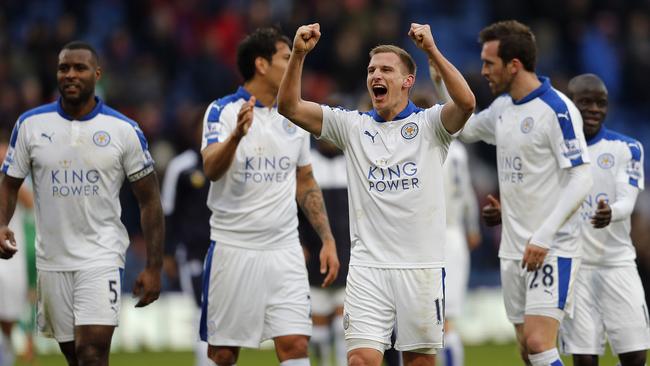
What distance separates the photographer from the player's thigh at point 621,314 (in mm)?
9453

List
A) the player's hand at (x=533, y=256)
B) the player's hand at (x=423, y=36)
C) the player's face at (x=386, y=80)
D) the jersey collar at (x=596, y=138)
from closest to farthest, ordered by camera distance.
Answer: the player's hand at (x=423, y=36) → the player's face at (x=386, y=80) → the player's hand at (x=533, y=256) → the jersey collar at (x=596, y=138)

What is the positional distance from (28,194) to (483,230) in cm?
777

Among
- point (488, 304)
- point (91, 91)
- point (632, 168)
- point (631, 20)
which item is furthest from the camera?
point (631, 20)

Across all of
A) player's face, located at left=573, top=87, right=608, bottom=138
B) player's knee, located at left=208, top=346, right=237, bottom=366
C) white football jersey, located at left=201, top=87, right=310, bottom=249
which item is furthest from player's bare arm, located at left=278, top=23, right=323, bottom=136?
player's face, located at left=573, top=87, right=608, bottom=138

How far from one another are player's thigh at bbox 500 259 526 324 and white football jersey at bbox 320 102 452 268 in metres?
1.07

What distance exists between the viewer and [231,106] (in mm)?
9352

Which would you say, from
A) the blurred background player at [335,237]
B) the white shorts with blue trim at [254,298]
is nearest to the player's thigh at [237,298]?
the white shorts with blue trim at [254,298]

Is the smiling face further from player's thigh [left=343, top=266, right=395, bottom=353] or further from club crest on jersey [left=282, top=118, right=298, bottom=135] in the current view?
club crest on jersey [left=282, top=118, right=298, bottom=135]

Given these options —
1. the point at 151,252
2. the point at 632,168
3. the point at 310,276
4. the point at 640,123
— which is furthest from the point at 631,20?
the point at 151,252

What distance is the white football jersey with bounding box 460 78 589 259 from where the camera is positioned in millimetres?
8711

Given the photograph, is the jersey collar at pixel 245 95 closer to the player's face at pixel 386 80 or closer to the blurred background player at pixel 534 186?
the player's face at pixel 386 80

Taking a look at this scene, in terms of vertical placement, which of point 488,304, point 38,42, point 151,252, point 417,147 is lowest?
point 488,304

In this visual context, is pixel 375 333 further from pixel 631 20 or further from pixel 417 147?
pixel 631 20

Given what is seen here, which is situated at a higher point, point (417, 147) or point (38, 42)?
point (38, 42)
